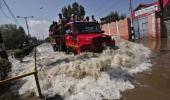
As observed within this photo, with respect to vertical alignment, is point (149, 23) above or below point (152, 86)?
above

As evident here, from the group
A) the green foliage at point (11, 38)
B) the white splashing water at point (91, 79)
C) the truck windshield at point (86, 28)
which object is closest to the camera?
the white splashing water at point (91, 79)

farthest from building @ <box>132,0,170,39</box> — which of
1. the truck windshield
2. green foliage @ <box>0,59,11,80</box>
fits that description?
green foliage @ <box>0,59,11,80</box>

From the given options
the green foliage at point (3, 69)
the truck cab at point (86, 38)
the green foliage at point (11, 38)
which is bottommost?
the green foliage at point (11, 38)

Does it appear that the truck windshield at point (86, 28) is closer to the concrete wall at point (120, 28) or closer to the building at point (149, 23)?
the building at point (149, 23)

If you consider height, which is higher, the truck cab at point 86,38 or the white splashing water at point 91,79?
the truck cab at point 86,38

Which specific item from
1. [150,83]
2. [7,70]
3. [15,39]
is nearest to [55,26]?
[7,70]

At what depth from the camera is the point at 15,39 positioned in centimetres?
8738

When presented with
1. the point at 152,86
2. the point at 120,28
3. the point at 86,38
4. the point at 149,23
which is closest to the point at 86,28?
the point at 86,38

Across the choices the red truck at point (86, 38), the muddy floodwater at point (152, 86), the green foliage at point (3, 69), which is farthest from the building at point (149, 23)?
the green foliage at point (3, 69)

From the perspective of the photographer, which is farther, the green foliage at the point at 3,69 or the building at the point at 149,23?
the building at the point at 149,23

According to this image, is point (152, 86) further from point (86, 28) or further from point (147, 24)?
point (147, 24)

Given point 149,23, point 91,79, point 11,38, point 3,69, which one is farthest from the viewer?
point 11,38

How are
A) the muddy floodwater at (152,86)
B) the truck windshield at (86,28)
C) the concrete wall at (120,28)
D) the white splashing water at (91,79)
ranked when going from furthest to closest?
the concrete wall at (120,28)
the truck windshield at (86,28)
the white splashing water at (91,79)
the muddy floodwater at (152,86)

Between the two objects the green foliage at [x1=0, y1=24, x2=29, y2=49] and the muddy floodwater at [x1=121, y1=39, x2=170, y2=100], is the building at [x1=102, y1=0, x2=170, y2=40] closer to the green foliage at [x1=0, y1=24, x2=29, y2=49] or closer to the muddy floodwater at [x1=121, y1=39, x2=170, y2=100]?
the muddy floodwater at [x1=121, y1=39, x2=170, y2=100]
